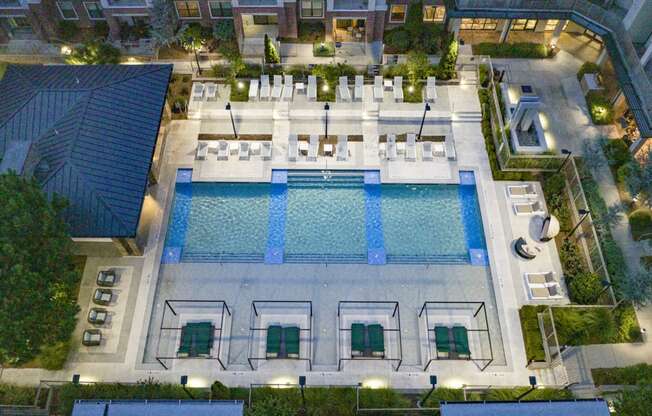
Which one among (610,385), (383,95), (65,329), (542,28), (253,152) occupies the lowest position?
(610,385)

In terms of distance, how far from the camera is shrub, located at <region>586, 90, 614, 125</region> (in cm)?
3453

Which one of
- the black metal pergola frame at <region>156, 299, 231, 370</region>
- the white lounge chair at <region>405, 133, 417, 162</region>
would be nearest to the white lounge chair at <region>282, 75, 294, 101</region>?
the white lounge chair at <region>405, 133, 417, 162</region>

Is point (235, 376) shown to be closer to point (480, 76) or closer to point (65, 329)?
point (65, 329)

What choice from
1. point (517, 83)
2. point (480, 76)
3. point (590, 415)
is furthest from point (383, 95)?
point (590, 415)

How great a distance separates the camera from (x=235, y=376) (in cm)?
2573

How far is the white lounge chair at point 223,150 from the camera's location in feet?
109

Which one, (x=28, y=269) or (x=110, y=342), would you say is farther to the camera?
(x=110, y=342)

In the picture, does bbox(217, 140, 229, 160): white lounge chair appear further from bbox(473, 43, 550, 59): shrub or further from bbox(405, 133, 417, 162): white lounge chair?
bbox(473, 43, 550, 59): shrub

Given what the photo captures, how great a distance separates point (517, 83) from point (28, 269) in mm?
35332

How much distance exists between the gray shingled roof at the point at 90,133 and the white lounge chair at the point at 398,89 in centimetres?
1680

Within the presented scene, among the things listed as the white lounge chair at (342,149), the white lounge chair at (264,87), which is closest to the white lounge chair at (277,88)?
the white lounge chair at (264,87)

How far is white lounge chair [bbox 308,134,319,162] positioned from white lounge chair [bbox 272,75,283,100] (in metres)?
4.99

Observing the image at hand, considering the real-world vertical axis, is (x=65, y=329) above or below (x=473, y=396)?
above

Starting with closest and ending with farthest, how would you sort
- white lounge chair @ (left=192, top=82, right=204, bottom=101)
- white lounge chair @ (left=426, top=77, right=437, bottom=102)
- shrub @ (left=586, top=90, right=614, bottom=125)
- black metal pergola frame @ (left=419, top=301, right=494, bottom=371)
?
black metal pergola frame @ (left=419, top=301, right=494, bottom=371), shrub @ (left=586, top=90, right=614, bottom=125), white lounge chair @ (left=426, top=77, right=437, bottom=102), white lounge chair @ (left=192, top=82, right=204, bottom=101)
